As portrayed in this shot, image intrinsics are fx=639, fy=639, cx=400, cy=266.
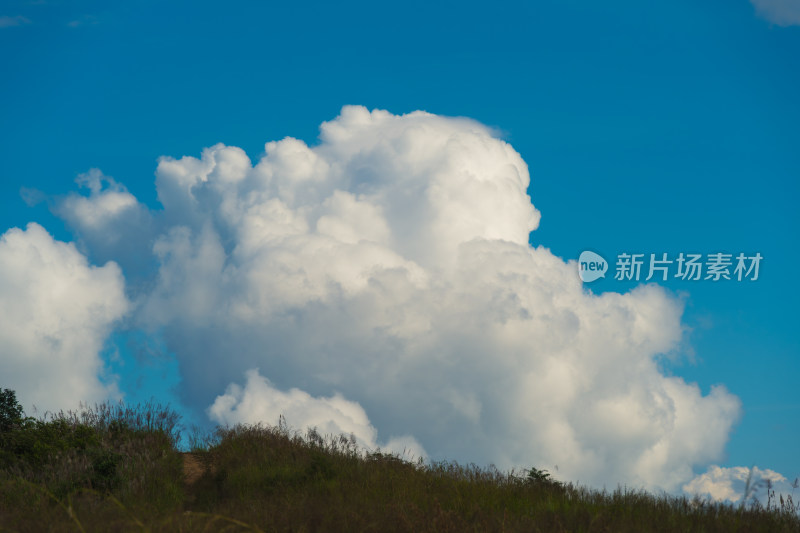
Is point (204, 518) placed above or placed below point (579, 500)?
below

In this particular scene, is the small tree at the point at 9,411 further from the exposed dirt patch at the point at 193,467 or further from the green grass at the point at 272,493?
the exposed dirt patch at the point at 193,467

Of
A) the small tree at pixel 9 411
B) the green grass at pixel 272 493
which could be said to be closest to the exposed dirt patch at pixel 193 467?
the green grass at pixel 272 493

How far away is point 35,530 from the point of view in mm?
8109

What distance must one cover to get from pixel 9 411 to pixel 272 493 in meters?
8.21

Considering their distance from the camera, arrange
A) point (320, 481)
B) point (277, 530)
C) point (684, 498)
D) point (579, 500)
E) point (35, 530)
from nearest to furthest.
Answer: point (35, 530), point (277, 530), point (684, 498), point (579, 500), point (320, 481)

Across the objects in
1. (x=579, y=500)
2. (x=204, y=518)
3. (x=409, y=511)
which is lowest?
(x=204, y=518)

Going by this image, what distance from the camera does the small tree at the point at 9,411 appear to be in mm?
15992

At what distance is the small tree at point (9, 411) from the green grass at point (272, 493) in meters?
0.08

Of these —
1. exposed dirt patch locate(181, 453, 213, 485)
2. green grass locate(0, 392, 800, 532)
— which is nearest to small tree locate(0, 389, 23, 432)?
green grass locate(0, 392, 800, 532)

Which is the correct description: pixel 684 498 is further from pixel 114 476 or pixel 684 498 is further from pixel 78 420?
pixel 78 420

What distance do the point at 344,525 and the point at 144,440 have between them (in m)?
9.01

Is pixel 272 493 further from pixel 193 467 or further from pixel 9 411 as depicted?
pixel 9 411

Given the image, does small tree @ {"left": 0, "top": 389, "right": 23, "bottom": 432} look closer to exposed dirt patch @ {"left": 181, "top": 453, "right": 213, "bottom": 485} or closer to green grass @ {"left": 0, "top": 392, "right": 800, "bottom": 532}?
green grass @ {"left": 0, "top": 392, "right": 800, "bottom": 532}

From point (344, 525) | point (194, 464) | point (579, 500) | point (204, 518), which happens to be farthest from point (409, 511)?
point (194, 464)
